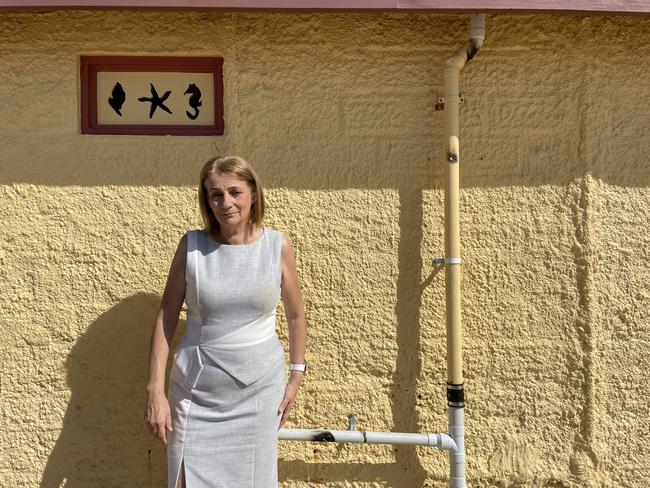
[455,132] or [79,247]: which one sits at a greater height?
[455,132]

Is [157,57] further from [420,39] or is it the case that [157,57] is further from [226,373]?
[226,373]

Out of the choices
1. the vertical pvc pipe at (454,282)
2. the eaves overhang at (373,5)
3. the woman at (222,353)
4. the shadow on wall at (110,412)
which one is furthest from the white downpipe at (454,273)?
the shadow on wall at (110,412)

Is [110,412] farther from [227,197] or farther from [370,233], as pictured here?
[370,233]

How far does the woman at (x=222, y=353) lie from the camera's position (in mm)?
2561

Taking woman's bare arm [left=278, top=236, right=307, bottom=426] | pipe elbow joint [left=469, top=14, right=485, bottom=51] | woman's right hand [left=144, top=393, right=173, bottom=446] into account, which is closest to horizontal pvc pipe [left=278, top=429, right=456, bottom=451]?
woman's bare arm [left=278, top=236, right=307, bottom=426]

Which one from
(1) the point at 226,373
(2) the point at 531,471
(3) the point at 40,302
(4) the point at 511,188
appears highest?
(4) the point at 511,188

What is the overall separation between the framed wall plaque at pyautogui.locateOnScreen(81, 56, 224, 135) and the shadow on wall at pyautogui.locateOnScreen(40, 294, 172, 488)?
33.0 inches

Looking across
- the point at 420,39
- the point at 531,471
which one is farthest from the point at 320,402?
the point at 420,39

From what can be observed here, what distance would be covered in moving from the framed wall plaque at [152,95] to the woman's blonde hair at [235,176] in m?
0.62

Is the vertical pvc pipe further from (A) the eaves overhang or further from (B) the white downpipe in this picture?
(A) the eaves overhang

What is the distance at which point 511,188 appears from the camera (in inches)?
127

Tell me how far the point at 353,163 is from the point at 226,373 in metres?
1.21

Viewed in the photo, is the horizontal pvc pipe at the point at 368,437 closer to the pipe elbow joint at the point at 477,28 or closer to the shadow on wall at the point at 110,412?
the shadow on wall at the point at 110,412

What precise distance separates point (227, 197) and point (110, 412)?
4.38 ft
